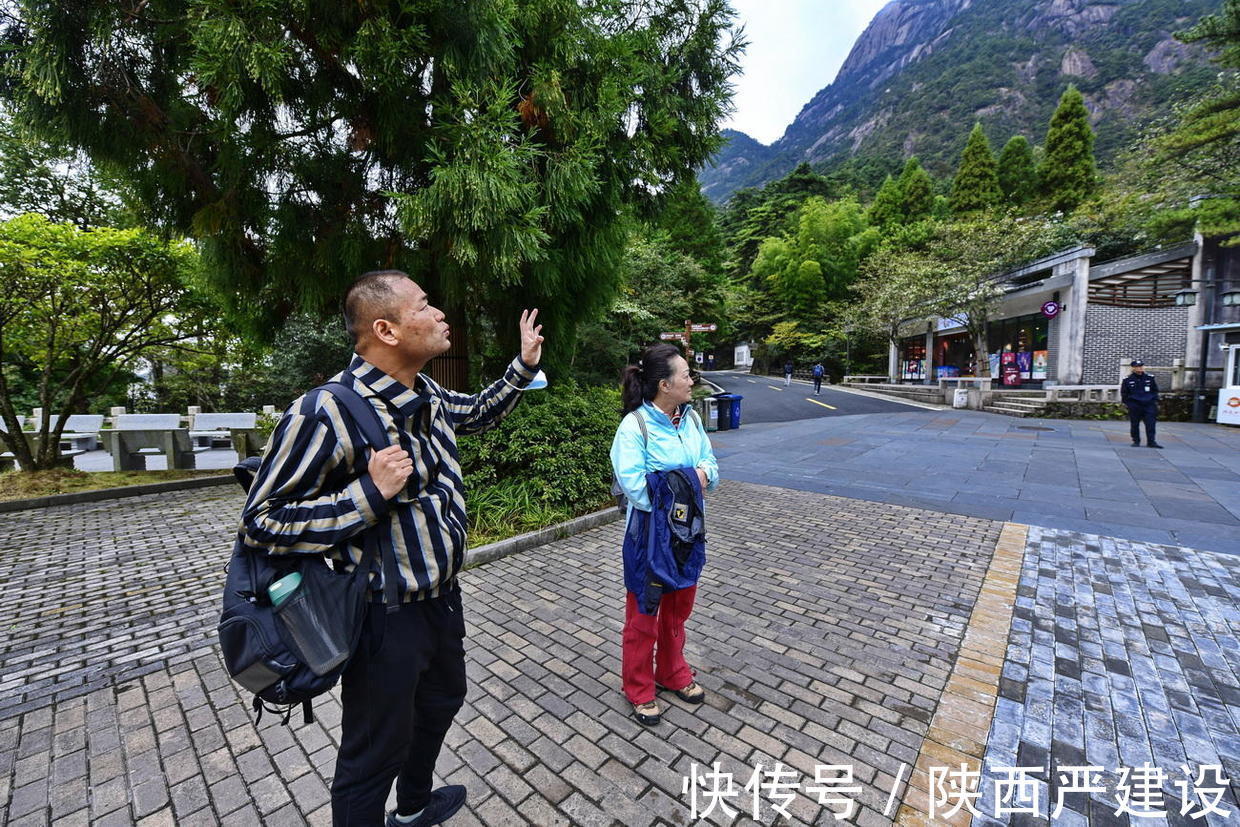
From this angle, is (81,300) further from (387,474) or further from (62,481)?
(387,474)

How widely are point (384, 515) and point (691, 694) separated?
1.90 metres

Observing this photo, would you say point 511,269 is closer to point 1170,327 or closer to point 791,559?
→ point 791,559

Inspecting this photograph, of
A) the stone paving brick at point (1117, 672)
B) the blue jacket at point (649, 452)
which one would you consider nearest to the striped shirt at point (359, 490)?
the blue jacket at point (649, 452)

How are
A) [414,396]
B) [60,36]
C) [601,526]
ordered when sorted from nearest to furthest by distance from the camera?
[414,396]
[60,36]
[601,526]

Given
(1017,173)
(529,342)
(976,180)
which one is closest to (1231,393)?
(529,342)

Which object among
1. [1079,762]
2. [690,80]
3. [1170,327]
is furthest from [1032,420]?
[1079,762]

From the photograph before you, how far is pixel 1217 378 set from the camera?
1617cm

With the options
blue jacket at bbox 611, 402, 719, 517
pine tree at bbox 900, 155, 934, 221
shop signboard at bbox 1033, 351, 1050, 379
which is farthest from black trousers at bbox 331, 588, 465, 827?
pine tree at bbox 900, 155, 934, 221

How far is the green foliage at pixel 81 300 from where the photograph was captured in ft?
21.7

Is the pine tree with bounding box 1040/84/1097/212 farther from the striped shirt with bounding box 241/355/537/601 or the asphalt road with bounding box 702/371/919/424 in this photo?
the striped shirt with bounding box 241/355/537/601

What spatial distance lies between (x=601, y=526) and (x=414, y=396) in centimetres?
431

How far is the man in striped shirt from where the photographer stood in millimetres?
1357

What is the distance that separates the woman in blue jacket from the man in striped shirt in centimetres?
88

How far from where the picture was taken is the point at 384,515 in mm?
1486
